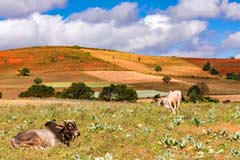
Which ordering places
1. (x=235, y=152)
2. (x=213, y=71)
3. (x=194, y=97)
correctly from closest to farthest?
(x=235, y=152) → (x=194, y=97) → (x=213, y=71)

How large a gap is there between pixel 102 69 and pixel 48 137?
4224 inches

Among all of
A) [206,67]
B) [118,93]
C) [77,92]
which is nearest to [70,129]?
[118,93]

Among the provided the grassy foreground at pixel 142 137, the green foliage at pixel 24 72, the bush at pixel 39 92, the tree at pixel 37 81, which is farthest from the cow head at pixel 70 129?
the green foliage at pixel 24 72

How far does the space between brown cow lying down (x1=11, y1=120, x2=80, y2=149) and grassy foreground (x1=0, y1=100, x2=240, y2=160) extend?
43cm

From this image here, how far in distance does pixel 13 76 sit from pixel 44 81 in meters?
14.6

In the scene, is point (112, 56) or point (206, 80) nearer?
point (206, 80)

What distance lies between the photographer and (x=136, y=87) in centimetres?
10075

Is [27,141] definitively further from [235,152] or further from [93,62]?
[93,62]

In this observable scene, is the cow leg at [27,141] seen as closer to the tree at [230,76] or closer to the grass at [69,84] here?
the grass at [69,84]

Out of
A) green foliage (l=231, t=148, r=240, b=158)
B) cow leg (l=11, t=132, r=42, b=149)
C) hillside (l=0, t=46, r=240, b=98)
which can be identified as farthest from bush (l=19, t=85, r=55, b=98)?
green foliage (l=231, t=148, r=240, b=158)

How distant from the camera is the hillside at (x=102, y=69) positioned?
10512 cm

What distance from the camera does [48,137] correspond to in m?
19.5

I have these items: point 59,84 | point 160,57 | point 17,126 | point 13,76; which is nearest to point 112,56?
point 160,57

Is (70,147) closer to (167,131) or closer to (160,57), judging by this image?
(167,131)
